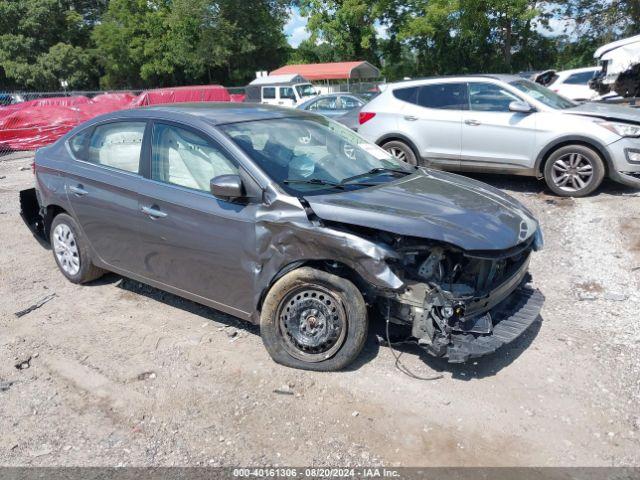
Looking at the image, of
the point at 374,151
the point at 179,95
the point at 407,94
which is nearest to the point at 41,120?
the point at 179,95

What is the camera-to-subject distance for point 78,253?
201 inches

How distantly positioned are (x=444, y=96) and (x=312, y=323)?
5889 millimetres

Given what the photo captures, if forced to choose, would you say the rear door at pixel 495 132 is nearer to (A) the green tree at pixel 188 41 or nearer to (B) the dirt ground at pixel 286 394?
(B) the dirt ground at pixel 286 394

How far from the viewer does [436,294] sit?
11.0 ft

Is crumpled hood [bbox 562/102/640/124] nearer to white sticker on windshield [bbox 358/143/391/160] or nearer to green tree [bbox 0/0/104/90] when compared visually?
white sticker on windshield [bbox 358/143/391/160]

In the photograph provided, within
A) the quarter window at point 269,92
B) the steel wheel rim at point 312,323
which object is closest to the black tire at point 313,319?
the steel wheel rim at point 312,323

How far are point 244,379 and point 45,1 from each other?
162ft

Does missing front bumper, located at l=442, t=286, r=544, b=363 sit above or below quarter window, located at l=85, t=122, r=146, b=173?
below

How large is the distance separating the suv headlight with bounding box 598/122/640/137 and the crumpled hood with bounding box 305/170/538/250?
392 cm

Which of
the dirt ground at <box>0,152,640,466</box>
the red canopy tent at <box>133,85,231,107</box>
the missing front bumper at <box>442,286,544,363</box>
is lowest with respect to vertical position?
the red canopy tent at <box>133,85,231,107</box>

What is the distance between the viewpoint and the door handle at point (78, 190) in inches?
188

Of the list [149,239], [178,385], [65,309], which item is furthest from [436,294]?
[65,309]

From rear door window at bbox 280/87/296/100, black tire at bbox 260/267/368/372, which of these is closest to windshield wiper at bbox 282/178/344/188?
black tire at bbox 260/267/368/372

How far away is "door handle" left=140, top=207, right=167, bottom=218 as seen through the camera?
4121 millimetres
